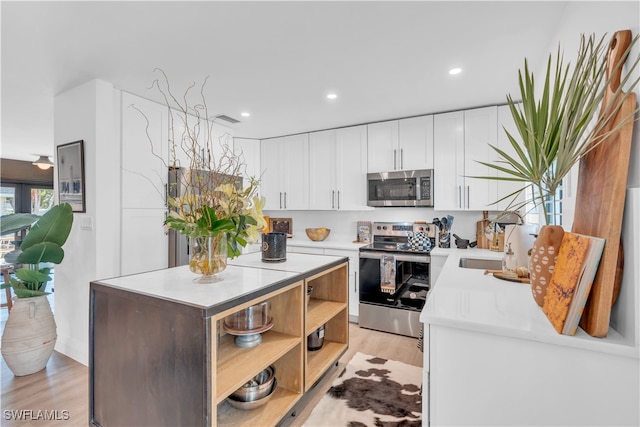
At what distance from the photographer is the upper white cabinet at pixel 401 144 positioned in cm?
337

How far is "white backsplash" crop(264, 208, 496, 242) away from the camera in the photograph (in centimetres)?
347

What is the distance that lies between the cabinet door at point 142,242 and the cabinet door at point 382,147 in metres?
2.47

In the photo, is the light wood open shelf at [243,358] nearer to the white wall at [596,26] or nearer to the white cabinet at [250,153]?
the white wall at [596,26]

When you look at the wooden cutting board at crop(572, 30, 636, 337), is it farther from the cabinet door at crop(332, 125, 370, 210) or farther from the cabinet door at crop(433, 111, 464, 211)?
the cabinet door at crop(332, 125, 370, 210)

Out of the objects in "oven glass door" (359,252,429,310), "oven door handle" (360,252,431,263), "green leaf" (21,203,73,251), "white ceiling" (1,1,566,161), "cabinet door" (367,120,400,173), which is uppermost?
"white ceiling" (1,1,566,161)

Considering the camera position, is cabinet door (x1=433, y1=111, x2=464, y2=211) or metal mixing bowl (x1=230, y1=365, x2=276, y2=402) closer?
metal mixing bowl (x1=230, y1=365, x2=276, y2=402)

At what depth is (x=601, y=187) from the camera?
0.95 m

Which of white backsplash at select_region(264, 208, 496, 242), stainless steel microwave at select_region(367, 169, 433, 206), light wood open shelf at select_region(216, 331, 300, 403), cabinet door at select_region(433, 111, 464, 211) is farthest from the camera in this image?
white backsplash at select_region(264, 208, 496, 242)

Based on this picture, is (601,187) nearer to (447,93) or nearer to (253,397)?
(253,397)

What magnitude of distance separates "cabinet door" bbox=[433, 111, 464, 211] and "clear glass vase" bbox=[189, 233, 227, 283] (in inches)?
101

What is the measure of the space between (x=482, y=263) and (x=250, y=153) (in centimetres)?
339

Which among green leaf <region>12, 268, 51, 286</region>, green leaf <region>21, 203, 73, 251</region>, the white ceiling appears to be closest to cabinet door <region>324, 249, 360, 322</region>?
the white ceiling

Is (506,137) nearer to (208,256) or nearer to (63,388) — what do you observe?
(208,256)

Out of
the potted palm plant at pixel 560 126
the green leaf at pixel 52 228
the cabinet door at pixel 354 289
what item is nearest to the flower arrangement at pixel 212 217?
the potted palm plant at pixel 560 126
